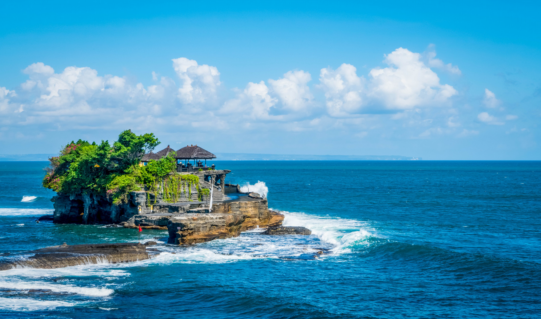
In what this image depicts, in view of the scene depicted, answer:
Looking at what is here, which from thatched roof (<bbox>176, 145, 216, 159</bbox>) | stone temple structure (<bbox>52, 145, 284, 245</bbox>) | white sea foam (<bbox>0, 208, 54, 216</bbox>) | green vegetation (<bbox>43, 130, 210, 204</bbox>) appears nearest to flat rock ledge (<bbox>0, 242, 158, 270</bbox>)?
stone temple structure (<bbox>52, 145, 284, 245</bbox>)

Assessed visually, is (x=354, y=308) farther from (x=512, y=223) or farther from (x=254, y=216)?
(x=512, y=223)

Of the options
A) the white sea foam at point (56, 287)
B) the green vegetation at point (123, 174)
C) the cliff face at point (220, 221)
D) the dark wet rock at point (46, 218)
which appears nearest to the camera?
the white sea foam at point (56, 287)

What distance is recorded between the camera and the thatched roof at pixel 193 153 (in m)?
54.5

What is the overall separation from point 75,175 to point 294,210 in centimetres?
3157

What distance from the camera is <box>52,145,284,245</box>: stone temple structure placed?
135 ft

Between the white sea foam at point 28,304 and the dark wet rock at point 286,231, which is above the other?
the dark wet rock at point 286,231

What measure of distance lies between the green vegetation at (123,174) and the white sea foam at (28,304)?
84.1 feet

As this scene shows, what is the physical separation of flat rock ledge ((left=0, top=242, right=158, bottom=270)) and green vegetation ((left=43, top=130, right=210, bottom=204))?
47.2 ft

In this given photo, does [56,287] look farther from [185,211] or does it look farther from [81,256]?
[185,211]

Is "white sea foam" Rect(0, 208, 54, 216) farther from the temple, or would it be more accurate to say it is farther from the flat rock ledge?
the flat rock ledge

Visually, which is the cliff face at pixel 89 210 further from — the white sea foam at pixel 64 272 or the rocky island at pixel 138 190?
the white sea foam at pixel 64 272

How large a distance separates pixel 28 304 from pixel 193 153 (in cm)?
3220

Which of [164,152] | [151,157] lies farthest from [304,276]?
[151,157]

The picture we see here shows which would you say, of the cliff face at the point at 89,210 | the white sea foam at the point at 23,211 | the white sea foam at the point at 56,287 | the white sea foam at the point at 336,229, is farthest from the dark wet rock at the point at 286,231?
the white sea foam at the point at 23,211
